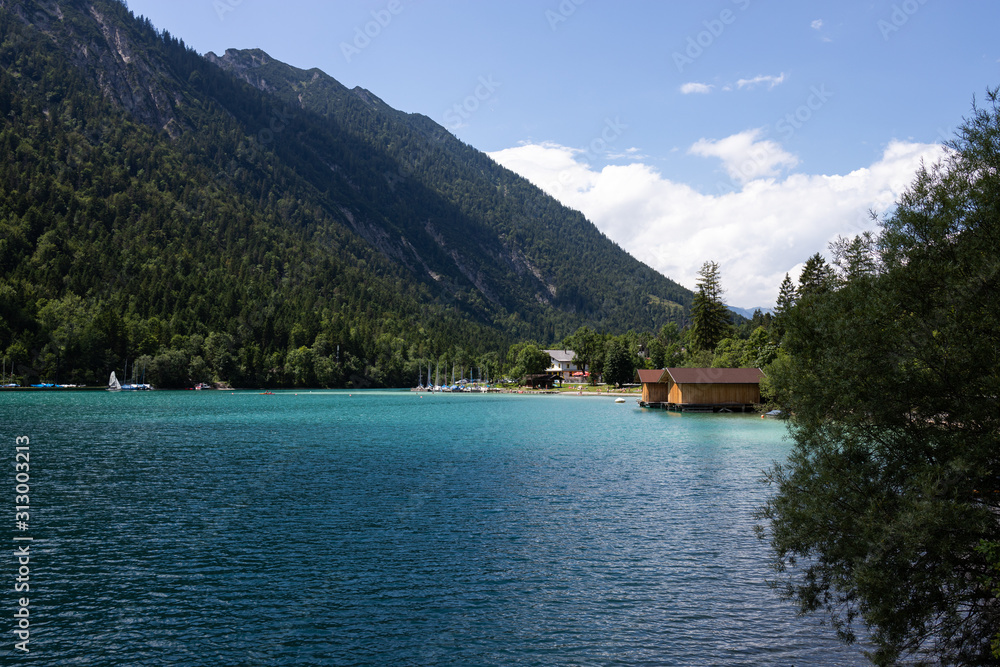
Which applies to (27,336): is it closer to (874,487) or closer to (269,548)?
(269,548)

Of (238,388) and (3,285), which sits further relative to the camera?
(238,388)

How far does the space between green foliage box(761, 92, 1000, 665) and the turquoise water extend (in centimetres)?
364

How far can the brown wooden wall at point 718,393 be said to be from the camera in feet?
334

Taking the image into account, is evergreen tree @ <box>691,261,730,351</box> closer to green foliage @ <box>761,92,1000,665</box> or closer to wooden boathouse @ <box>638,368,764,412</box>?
wooden boathouse @ <box>638,368,764,412</box>

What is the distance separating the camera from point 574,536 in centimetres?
2480

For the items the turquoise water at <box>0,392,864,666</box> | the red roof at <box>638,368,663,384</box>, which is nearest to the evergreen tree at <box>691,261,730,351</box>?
the red roof at <box>638,368,663,384</box>

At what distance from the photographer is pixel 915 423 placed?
487 inches

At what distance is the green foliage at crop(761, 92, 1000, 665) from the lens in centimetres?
1132

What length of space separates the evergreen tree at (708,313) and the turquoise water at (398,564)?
309ft

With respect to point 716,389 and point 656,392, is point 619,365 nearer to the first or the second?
point 656,392

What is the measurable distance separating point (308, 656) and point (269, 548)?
373 inches

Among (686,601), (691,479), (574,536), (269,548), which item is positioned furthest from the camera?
(691,479)

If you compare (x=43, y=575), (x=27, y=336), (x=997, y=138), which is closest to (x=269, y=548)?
(x=43, y=575)

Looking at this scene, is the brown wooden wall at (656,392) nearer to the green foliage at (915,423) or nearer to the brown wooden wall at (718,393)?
the brown wooden wall at (718,393)
